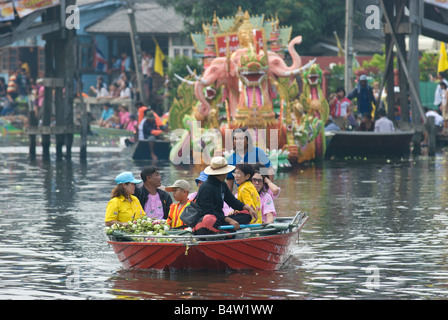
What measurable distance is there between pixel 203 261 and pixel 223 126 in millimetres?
14903

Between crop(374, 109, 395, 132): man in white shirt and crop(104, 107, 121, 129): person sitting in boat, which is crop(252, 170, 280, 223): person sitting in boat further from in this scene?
crop(104, 107, 121, 129): person sitting in boat

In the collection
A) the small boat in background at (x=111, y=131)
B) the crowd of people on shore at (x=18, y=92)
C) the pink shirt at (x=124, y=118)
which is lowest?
the small boat in background at (x=111, y=131)

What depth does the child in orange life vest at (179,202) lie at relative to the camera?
48.6 feet

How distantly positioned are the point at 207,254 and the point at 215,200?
0.69 meters

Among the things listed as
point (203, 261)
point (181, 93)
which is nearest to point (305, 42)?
point (181, 93)

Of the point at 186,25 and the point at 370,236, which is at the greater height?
the point at 186,25

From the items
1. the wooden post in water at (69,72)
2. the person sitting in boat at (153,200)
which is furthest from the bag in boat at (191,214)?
the wooden post in water at (69,72)

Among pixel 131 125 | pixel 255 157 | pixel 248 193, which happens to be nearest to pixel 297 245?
pixel 255 157

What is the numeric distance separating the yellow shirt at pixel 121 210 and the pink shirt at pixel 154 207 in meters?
0.64

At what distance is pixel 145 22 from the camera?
173 feet

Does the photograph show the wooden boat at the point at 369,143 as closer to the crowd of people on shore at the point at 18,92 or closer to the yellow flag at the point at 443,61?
the yellow flag at the point at 443,61

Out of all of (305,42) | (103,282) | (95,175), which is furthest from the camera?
(305,42)

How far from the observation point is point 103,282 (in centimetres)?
1404
